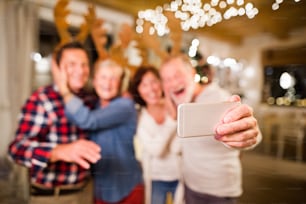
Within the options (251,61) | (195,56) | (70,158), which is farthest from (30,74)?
(251,61)

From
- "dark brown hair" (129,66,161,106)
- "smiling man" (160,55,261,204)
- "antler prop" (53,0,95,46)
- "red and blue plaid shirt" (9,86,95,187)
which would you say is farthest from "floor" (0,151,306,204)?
"antler prop" (53,0,95,46)

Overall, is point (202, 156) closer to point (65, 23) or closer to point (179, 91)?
point (179, 91)

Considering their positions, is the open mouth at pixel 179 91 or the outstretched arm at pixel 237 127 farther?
the open mouth at pixel 179 91

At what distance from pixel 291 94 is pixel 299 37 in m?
0.15

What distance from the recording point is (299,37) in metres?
0.80

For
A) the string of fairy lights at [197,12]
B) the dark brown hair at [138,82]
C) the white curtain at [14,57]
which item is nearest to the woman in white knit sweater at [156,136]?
the dark brown hair at [138,82]

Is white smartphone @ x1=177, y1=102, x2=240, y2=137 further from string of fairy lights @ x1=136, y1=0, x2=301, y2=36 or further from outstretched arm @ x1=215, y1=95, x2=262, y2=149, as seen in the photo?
string of fairy lights @ x1=136, y1=0, x2=301, y2=36

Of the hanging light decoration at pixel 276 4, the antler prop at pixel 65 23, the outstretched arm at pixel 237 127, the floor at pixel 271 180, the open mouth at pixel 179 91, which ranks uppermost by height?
the hanging light decoration at pixel 276 4

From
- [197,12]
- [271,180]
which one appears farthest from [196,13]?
[271,180]

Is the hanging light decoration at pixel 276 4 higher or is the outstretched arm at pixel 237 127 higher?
the hanging light decoration at pixel 276 4

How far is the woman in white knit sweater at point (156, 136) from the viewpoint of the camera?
838 mm

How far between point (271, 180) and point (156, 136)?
34cm

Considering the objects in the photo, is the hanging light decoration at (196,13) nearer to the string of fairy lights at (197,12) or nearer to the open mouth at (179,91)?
the string of fairy lights at (197,12)

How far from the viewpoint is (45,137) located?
0.85m
